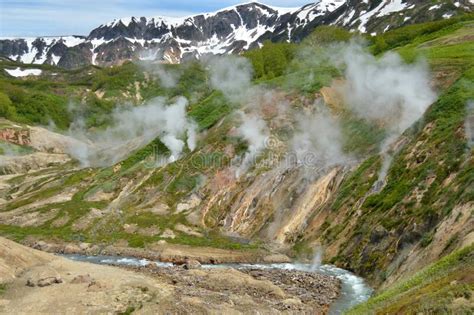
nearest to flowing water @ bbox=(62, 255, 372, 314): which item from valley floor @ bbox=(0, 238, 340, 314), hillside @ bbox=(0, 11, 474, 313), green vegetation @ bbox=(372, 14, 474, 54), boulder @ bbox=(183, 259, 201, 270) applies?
valley floor @ bbox=(0, 238, 340, 314)

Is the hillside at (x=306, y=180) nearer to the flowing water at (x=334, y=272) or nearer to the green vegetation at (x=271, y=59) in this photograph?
the flowing water at (x=334, y=272)

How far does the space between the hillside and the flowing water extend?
60.0 inches

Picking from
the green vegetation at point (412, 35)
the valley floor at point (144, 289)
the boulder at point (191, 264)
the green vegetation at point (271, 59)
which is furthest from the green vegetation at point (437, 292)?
the green vegetation at point (271, 59)

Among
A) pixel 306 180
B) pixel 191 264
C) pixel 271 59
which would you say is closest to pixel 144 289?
pixel 191 264

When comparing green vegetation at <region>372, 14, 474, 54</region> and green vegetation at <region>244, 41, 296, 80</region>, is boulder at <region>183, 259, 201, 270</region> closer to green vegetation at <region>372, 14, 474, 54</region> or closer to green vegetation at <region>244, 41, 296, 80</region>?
green vegetation at <region>244, 41, 296, 80</region>

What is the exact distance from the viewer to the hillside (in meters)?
57.7

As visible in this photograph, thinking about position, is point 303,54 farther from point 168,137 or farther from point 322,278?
point 322,278

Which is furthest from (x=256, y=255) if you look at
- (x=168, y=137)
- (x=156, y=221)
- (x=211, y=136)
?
(x=168, y=137)

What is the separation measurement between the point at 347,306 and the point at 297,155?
4091 centimetres

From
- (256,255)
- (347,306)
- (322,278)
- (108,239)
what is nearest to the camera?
(347,306)

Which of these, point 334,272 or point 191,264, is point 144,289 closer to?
point 191,264

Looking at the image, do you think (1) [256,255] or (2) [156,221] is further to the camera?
(2) [156,221]

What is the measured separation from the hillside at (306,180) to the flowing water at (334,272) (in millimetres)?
1523

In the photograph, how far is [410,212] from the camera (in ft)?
190
